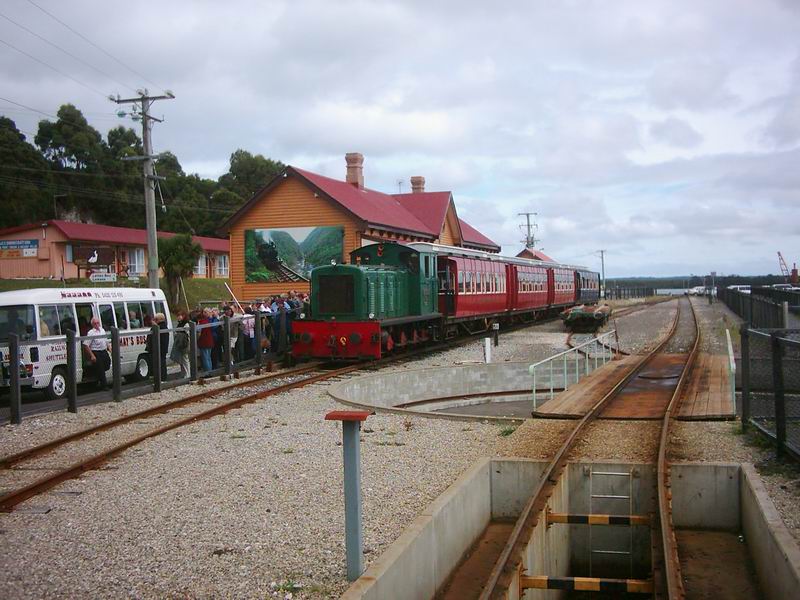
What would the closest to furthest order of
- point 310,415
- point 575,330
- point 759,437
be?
point 759,437 → point 310,415 → point 575,330

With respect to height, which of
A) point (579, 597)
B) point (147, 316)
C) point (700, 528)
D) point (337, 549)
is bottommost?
point (579, 597)

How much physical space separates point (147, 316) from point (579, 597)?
12.5m

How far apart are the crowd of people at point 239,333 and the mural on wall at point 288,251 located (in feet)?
32.1

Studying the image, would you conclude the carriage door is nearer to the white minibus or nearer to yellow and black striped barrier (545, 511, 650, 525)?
the white minibus

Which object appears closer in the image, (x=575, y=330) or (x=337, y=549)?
(x=337, y=549)

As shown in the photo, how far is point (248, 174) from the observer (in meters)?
75.5

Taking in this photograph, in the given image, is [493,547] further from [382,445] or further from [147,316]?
[147,316]

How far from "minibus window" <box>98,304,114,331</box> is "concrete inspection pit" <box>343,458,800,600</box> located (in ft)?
36.1

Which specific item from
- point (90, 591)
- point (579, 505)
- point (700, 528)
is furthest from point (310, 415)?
point (90, 591)

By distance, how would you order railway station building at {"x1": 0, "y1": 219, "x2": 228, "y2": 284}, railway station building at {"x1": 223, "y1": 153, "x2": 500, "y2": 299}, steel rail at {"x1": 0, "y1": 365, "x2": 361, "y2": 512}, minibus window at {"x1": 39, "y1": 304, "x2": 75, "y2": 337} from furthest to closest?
1. railway station building at {"x1": 0, "y1": 219, "x2": 228, "y2": 284}
2. railway station building at {"x1": 223, "y1": 153, "x2": 500, "y2": 299}
3. minibus window at {"x1": 39, "y1": 304, "x2": 75, "y2": 337}
4. steel rail at {"x1": 0, "y1": 365, "x2": 361, "y2": 512}

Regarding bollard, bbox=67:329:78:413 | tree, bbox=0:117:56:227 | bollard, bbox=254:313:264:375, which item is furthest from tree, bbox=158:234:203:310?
bollard, bbox=67:329:78:413

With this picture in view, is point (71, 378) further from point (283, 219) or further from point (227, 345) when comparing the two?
point (283, 219)

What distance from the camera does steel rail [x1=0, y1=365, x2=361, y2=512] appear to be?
7395 mm

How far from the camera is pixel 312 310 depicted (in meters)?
19.9
